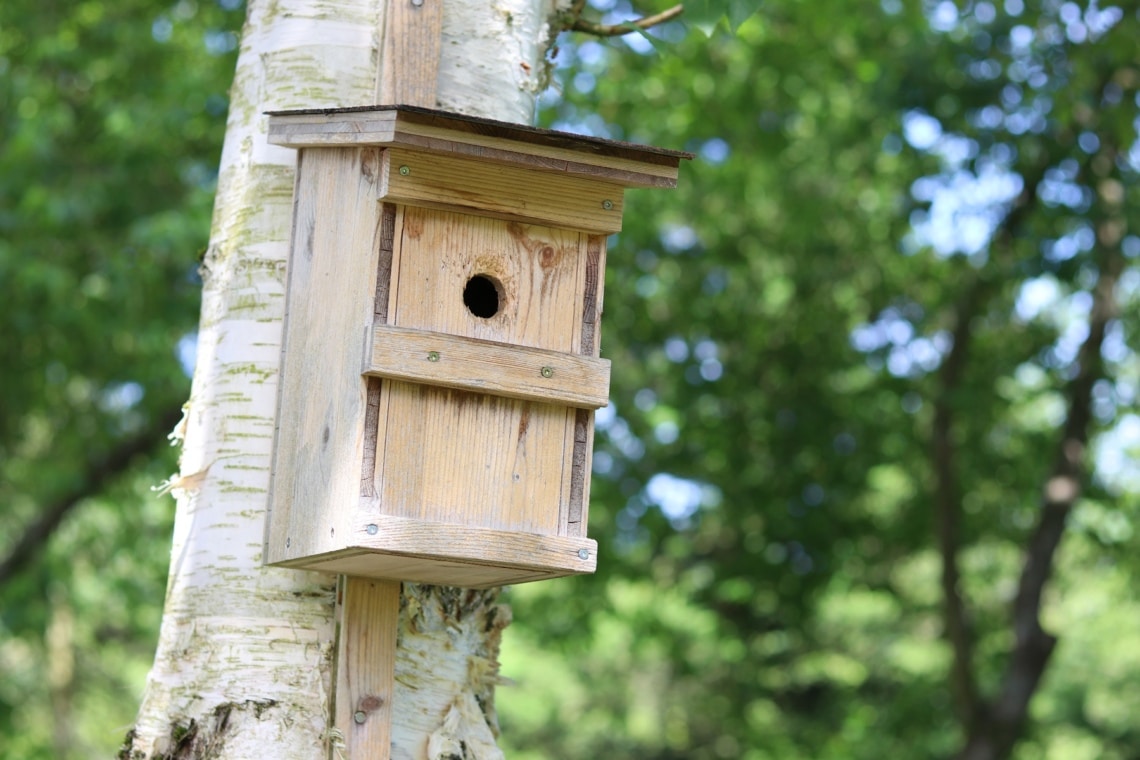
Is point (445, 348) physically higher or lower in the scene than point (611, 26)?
lower

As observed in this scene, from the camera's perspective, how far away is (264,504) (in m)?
2.45

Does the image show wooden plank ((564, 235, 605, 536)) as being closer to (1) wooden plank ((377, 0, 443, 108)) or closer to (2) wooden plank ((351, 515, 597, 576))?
(2) wooden plank ((351, 515, 597, 576))

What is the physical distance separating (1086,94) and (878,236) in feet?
8.89

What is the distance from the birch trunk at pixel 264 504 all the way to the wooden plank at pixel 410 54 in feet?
0.17

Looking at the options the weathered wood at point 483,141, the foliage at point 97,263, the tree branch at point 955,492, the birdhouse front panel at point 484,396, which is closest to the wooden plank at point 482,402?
the birdhouse front panel at point 484,396

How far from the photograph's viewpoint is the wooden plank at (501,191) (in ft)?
7.36

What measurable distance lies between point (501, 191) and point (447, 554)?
0.62 m

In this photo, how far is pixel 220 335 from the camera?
Result: 256 centimetres

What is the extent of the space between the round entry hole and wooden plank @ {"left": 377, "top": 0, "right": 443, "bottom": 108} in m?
0.36

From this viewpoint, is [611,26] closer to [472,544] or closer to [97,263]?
[472,544]

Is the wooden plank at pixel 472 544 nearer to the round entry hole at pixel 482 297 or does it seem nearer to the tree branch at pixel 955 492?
the round entry hole at pixel 482 297

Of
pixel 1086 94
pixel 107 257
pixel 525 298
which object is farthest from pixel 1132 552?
pixel 525 298

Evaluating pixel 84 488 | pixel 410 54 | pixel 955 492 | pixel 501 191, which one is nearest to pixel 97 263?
pixel 84 488

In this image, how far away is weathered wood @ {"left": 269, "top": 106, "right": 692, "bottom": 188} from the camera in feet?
7.20
